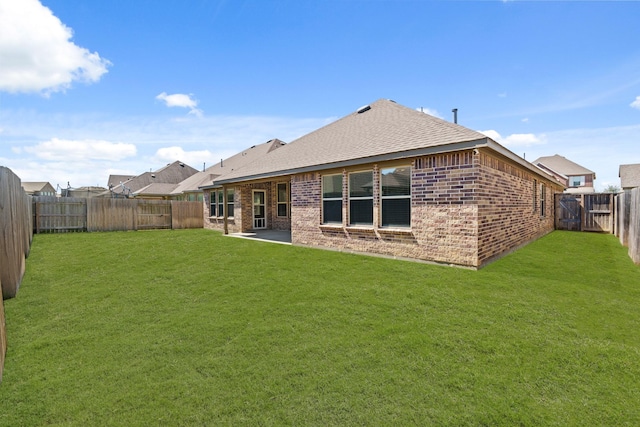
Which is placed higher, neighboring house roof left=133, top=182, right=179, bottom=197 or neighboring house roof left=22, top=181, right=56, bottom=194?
neighboring house roof left=22, top=181, right=56, bottom=194

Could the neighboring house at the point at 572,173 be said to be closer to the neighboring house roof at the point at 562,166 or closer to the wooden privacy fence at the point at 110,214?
the neighboring house roof at the point at 562,166

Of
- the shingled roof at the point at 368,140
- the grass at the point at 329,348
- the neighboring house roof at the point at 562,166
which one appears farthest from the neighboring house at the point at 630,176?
the grass at the point at 329,348

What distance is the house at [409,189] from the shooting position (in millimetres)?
6957

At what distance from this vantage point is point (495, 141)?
689 centimetres

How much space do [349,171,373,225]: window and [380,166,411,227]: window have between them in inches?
17.4

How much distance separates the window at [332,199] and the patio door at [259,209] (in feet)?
22.9

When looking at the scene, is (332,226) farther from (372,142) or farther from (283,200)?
(283,200)

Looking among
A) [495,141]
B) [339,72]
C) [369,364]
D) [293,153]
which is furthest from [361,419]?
[339,72]

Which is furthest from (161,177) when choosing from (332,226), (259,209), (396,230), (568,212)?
(568,212)

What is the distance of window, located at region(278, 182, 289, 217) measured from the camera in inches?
639

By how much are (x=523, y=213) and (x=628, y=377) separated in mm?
8204

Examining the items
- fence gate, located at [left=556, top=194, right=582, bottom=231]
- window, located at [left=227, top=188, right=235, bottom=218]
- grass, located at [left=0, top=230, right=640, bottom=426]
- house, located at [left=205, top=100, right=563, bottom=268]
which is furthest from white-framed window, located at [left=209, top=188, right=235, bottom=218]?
fence gate, located at [left=556, top=194, right=582, bottom=231]

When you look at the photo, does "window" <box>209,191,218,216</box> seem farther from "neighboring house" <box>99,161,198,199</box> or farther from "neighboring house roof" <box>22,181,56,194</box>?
"neighboring house roof" <box>22,181,56,194</box>

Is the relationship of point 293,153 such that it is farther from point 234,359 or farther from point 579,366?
point 579,366
